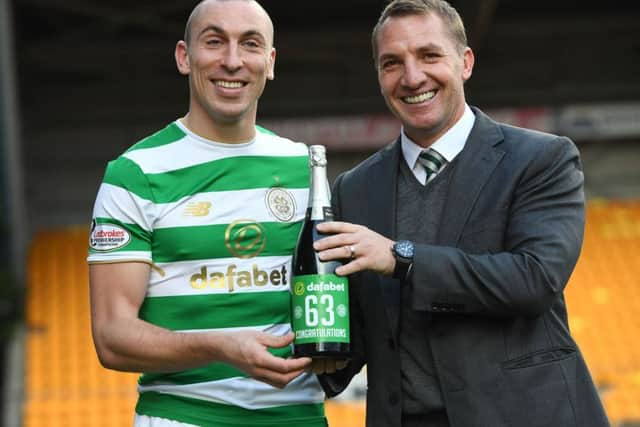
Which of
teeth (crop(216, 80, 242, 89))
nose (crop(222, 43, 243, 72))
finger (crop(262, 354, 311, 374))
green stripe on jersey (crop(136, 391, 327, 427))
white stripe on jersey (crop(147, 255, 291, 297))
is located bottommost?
green stripe on jersey (crop(136, 391, 327, 427))

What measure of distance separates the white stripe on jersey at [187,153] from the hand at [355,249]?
19.5 inches

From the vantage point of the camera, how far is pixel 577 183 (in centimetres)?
230

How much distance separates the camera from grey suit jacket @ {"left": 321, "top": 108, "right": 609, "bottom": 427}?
6.98 ft

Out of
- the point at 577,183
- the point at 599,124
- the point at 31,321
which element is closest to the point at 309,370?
the point at 577,183

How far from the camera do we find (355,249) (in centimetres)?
208

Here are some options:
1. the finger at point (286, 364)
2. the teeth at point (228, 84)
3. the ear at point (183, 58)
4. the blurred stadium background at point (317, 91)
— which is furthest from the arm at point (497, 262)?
the blurred stadium background at point (317, 91)

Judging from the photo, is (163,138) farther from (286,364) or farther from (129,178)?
(286,364)

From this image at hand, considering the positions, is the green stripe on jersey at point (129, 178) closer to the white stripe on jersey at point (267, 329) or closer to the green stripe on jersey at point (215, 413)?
the white stripe on jersey at point (267, 329)

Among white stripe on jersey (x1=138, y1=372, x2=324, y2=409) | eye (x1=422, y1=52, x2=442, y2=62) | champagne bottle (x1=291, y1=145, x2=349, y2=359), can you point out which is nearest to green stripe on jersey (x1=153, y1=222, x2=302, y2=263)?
champagne bottle (x1=291, y1=145, x2=349, y2=359)

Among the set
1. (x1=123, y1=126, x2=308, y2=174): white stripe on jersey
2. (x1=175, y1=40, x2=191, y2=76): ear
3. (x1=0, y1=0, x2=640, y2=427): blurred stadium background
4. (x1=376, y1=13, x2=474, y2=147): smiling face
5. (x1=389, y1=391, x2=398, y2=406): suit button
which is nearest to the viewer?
(x1=389, y1=391, x2=398, y2=406): suit button

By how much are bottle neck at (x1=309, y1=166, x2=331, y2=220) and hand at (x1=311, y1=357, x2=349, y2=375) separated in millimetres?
373

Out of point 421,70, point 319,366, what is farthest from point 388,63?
point 319,366

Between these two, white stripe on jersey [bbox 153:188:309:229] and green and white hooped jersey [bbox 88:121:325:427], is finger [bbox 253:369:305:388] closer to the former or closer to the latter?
green and white hooped jersey [bbox 88:121:325:427]

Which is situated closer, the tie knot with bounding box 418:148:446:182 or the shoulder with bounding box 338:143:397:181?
the tie knot with bounding box 418:148:446:182
